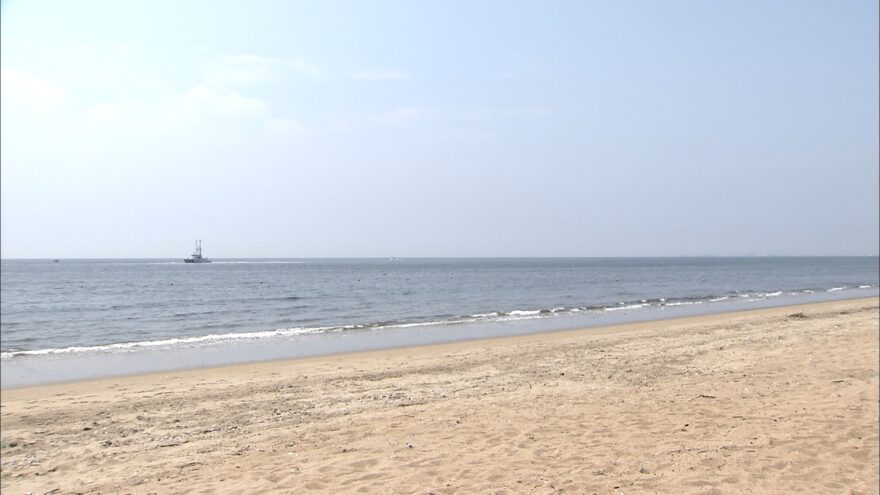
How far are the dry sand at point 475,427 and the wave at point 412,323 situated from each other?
647 centimetres

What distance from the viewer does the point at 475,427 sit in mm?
7234

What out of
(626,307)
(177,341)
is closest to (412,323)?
(177,341)

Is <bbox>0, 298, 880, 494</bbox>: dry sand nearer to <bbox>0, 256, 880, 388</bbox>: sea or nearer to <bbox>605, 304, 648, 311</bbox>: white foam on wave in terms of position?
<bbox>0, 256, 880, 388</bbox>: sea

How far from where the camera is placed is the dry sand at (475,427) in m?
5.43

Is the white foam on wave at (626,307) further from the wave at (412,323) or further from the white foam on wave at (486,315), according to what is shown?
the white foam on wave at (486,315)

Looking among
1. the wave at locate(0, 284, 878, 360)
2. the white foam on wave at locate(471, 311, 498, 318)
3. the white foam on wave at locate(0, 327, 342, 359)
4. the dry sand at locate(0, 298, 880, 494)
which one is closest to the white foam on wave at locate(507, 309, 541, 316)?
the wave at locate(0, 284, 878, 360)

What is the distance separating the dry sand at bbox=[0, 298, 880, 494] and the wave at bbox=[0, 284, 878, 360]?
6.47 m

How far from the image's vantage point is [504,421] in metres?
7.48

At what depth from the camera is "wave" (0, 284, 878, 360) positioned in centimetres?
1806

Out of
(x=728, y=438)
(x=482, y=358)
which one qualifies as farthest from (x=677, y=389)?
(x=482, y=358)

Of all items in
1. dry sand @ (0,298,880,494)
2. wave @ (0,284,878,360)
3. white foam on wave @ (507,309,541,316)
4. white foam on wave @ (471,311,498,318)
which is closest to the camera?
dry sand @ (0,298,880,494)

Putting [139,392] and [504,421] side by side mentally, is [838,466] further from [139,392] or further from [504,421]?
[139,392]

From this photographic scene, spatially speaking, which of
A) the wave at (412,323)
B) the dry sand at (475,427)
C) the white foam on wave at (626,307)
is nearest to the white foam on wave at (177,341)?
the wave at (412,323)

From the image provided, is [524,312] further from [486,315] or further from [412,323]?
[412,323]
